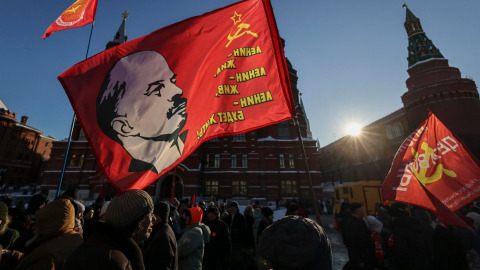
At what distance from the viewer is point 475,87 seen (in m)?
29.2

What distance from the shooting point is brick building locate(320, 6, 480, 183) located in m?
27.3

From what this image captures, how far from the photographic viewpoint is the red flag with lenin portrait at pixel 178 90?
9.62ft

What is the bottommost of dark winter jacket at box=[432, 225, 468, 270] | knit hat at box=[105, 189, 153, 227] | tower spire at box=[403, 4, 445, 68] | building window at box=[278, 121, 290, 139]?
dark winter jacket at box=[432, 225, 468, 270]

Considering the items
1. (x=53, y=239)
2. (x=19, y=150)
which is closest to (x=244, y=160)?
(x=53, y=239)

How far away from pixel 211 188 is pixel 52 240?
25.6 meters

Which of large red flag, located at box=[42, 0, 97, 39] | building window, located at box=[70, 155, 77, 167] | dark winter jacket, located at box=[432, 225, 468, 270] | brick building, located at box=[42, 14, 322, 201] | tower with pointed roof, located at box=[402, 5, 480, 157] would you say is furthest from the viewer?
building window, located at box=[70, 155, 77, 167]

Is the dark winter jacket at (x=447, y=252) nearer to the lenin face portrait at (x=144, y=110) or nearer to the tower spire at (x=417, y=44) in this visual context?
the lenin face portrait at (x=144, y=110)

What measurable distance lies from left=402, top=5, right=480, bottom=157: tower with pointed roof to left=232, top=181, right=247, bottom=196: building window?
998 inches

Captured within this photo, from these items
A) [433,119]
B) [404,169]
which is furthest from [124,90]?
[433,119]

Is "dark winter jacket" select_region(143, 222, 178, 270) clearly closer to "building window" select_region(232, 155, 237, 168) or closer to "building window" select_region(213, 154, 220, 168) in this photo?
"building window" select_region(232, 155, 237, 168)

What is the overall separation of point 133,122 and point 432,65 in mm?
43871

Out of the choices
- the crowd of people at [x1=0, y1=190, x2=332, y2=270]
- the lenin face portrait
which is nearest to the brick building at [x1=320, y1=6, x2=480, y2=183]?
the lenin face portrait

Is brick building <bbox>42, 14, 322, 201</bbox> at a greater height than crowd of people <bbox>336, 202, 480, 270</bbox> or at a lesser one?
greater

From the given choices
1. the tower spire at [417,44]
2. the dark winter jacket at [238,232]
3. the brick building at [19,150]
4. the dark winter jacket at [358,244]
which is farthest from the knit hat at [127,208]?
the brick building at [19,150]
